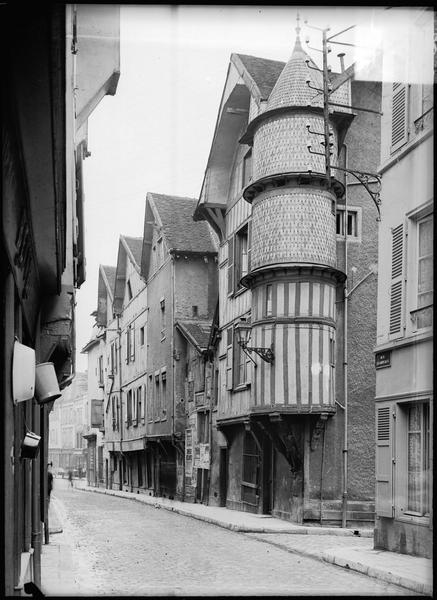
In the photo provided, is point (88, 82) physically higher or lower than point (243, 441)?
higher

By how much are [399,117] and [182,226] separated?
1413cm

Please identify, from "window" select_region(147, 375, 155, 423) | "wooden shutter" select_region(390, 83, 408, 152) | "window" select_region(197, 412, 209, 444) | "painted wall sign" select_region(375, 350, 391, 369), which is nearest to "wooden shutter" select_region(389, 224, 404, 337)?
"painted wall sign" select_region(375, 350, 391, 369)

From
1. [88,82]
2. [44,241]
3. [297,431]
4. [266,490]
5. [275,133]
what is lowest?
[266,490]

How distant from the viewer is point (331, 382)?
1909 cm

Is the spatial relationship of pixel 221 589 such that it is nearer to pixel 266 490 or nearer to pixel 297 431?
pixel 297 431

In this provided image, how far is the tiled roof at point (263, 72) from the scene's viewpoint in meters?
20.2

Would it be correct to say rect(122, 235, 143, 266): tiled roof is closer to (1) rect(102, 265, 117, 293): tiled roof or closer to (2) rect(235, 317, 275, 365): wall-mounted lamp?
(1) rect(102, 265, 117, 293): tiled roof

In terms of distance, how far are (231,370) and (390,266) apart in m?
10.1

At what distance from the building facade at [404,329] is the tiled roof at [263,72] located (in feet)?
22.7

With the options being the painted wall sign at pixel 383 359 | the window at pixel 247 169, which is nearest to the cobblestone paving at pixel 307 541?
the painted wall sign at pixel 383 359

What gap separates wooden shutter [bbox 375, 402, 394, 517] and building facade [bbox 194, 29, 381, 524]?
5402 mm

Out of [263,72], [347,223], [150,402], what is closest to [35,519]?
[347,223]

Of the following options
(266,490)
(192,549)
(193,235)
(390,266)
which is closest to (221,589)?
(192,549)

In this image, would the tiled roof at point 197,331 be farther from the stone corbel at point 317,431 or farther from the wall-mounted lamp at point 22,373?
the wall-mounted lamp at point 22,373
